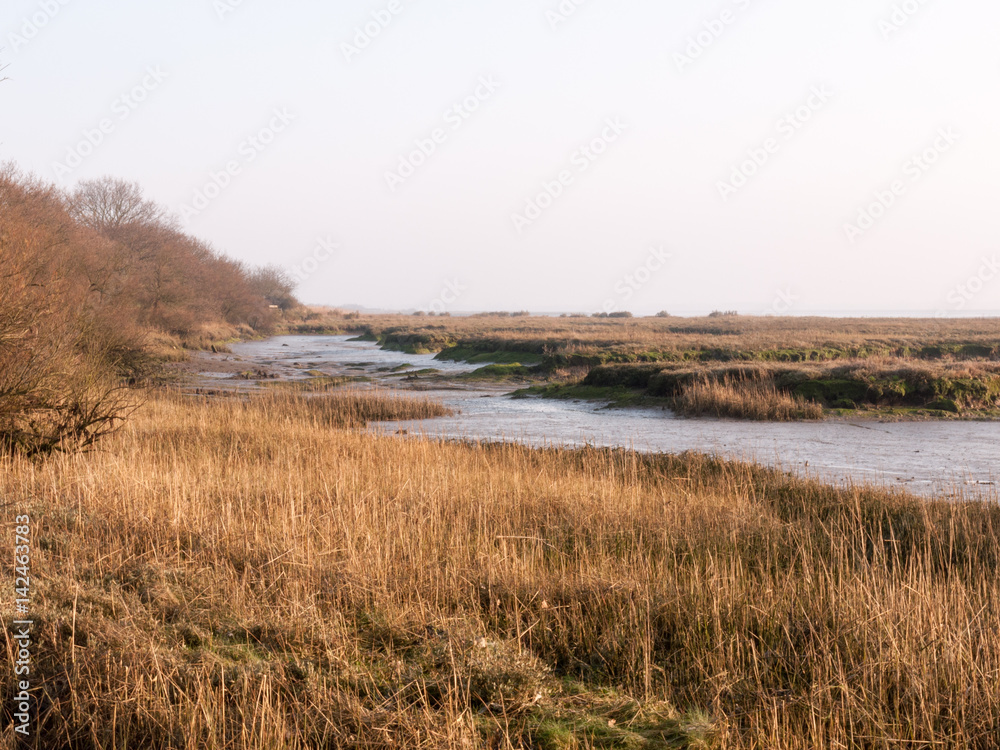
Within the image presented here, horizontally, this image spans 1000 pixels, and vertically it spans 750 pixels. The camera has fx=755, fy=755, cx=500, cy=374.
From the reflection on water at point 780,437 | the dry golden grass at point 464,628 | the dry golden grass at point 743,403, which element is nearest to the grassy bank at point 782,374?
the dry golden grass at point 743,403

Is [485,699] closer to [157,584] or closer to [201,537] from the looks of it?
[157,584]

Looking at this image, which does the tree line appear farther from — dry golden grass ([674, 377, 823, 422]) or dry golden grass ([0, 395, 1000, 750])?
dry golden grass ([674, 377, 823, 422])

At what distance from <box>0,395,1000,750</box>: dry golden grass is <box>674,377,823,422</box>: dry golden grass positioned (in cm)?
1337

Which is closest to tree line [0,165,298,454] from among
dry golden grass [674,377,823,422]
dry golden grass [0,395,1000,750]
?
dry golden grass [0,395,1000,750]

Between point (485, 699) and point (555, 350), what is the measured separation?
123 feet

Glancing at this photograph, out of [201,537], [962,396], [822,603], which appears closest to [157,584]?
[201,537]

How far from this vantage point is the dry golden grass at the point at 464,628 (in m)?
3.83

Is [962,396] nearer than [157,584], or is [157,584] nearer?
[157,584]

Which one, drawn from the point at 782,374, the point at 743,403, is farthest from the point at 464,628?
the point at 782,374

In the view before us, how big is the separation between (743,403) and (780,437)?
3.81m

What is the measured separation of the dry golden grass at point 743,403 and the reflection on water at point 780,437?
0.70m

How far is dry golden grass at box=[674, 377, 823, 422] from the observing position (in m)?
21.5

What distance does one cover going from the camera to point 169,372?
27.4 m

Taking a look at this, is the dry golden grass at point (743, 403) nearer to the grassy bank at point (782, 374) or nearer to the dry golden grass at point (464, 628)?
the grassy bank at point (782, 374)
